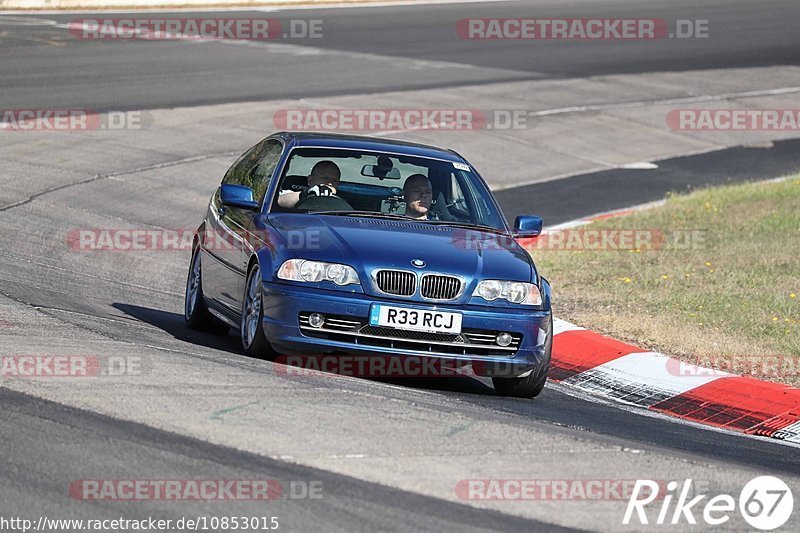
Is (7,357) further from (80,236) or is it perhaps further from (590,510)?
(80,236)

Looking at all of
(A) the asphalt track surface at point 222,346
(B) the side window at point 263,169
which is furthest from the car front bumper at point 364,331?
(B) the side window at point 263,169

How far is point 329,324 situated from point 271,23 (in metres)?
24.8

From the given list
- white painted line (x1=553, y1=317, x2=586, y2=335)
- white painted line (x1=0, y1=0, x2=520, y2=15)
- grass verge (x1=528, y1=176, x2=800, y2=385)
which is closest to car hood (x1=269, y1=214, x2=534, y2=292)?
white painted line (x1=553, y1=317, x2=586, y2=335)

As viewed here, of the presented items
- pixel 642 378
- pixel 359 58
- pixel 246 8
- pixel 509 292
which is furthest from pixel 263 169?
pixel 246 8

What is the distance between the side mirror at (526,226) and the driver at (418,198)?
0.58m

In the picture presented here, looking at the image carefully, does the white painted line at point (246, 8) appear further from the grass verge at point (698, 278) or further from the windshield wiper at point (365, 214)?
the windshield wiper at point (365, 214)

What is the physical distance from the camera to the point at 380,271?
8.49m

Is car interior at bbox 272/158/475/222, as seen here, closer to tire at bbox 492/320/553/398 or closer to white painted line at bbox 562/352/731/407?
tire at bbox 492/320/553/398

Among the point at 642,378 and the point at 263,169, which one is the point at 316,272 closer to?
the point at 263,169

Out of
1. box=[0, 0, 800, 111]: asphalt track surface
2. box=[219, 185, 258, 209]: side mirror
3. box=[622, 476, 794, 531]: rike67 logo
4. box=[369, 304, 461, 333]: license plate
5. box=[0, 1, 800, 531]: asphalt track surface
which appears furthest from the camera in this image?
box=[0, 0, 800, 111]: asphalt track surface

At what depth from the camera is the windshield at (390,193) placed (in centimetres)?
962

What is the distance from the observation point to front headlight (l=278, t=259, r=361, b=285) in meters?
8.47

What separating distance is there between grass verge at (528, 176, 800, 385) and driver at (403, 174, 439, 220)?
222cm

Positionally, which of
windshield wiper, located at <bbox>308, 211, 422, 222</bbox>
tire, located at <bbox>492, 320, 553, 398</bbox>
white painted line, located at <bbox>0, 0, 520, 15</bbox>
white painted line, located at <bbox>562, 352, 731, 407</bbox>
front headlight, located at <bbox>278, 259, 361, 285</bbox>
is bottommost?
white painted line, located at <bbox>562, 352, 731, 407</bbox>
